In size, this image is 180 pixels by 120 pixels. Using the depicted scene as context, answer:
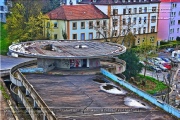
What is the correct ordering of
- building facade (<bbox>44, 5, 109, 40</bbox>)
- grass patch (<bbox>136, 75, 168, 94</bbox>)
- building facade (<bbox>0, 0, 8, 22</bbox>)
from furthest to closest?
1. building facade (<bbox>0, 0, 8, 22</bbox>)
2. building facade (<bbox>44, 5, 109, 40</bbox>)
3. grass patch (<bbox>136, 75, 168, 94</bbox>)

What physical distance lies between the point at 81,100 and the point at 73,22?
2876cm

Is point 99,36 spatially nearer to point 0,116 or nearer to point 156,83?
point 156,83

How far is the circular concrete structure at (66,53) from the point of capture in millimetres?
28486

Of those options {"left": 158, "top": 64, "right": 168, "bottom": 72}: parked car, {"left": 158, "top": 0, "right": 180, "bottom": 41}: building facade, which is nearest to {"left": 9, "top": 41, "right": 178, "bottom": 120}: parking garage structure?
{"left": 158, "top": 64, "right": 168, "bottom": 72}: parked car

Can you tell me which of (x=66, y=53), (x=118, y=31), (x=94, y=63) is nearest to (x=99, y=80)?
(x=94, y=63)

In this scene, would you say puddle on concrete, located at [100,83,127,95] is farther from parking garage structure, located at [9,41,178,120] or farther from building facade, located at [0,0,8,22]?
building facade, located at [0,0,8,22]

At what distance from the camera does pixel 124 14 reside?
54.8m

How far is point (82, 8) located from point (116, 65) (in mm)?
21039

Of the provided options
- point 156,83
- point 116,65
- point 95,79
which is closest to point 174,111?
point 95,79

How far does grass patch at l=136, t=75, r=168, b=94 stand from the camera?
121 ft

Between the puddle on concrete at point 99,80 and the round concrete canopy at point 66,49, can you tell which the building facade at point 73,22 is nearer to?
the round concrete canopy at point 66,49

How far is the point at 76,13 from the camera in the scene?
163 ft

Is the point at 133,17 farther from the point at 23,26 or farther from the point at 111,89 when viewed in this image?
the point at 111,89

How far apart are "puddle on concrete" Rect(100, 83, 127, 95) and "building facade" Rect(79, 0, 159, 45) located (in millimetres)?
27854
